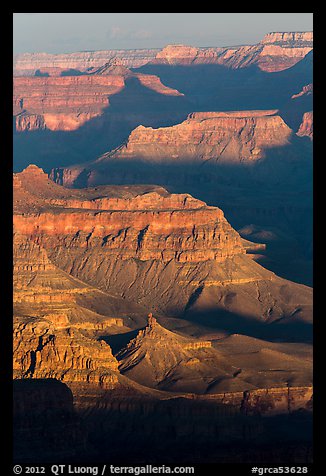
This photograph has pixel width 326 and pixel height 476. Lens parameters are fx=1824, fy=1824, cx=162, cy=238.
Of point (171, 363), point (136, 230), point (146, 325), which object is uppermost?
point (136, 230)

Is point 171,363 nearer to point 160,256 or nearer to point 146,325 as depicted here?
point 146,325

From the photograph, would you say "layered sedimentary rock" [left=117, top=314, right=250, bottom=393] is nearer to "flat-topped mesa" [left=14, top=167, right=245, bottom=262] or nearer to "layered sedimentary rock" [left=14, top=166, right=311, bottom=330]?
"layered sedimentary rock" [left=14, top=166, right=311, bottom=330]

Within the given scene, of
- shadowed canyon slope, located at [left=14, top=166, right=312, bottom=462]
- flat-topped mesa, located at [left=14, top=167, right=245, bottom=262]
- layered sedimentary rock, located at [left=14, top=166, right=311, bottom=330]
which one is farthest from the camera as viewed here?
flat-topped mesa, located at [left=14, top=167, right=245, bottom=262]

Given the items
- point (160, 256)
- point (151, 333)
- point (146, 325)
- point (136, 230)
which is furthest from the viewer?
point (136, 230)

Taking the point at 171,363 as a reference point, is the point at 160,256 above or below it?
above

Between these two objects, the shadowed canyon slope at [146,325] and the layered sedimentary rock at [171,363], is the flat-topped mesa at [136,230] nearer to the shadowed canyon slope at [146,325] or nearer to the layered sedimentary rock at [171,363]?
the shadowed canyon slope at [146,325]

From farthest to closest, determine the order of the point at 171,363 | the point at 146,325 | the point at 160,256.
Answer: the point at 160,256 → the point at 146,325 → the point at 171,363

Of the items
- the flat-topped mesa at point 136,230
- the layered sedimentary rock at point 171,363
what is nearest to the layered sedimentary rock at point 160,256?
the flat-topped mesa at point 136,230

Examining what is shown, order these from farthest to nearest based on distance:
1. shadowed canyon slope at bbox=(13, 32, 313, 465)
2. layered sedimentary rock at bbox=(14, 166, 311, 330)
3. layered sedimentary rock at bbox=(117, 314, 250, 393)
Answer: layered sedimentary rock at bbox=(14, 166, 311, 330) → layered sedimentary rock at bbox=(117, 314, 250, 393) → shadowed canyon slope at bbox=(13, 32, 313, 465)

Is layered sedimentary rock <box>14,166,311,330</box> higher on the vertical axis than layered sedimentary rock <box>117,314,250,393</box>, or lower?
higher

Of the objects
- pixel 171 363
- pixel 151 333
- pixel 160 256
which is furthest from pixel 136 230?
pixel 171 363

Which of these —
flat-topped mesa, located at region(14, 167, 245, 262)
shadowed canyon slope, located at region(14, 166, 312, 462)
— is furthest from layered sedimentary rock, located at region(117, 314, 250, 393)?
flat-topped mesa, located at region(14, 167, 245, 262)

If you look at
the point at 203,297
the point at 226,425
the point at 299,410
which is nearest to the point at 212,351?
the point at 299,410
